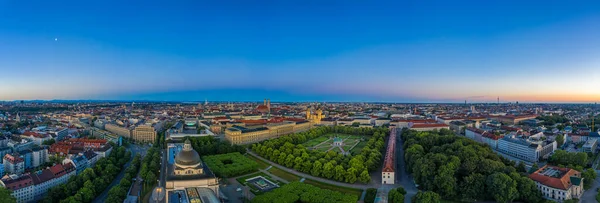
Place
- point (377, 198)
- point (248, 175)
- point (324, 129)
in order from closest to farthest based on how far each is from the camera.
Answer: point (377, 198) < point (248, 175) < point (324, 129)

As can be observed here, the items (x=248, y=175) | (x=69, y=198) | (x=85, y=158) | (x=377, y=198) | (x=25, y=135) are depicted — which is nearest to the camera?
(x=69, y=198)

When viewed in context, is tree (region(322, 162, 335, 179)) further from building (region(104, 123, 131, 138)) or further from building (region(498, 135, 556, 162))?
building (region(104, 123, 131, 138))

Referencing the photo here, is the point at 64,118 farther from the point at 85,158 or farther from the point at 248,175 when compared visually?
the point at 248,175

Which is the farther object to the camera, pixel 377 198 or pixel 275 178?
pixel 275 178

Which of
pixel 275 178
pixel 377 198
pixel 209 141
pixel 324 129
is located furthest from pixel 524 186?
pixel 324 129

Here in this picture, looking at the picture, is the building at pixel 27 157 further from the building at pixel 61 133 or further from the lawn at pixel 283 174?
the lawn at pixel 283 174

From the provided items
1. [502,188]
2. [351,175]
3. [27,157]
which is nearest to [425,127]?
[351,175]
